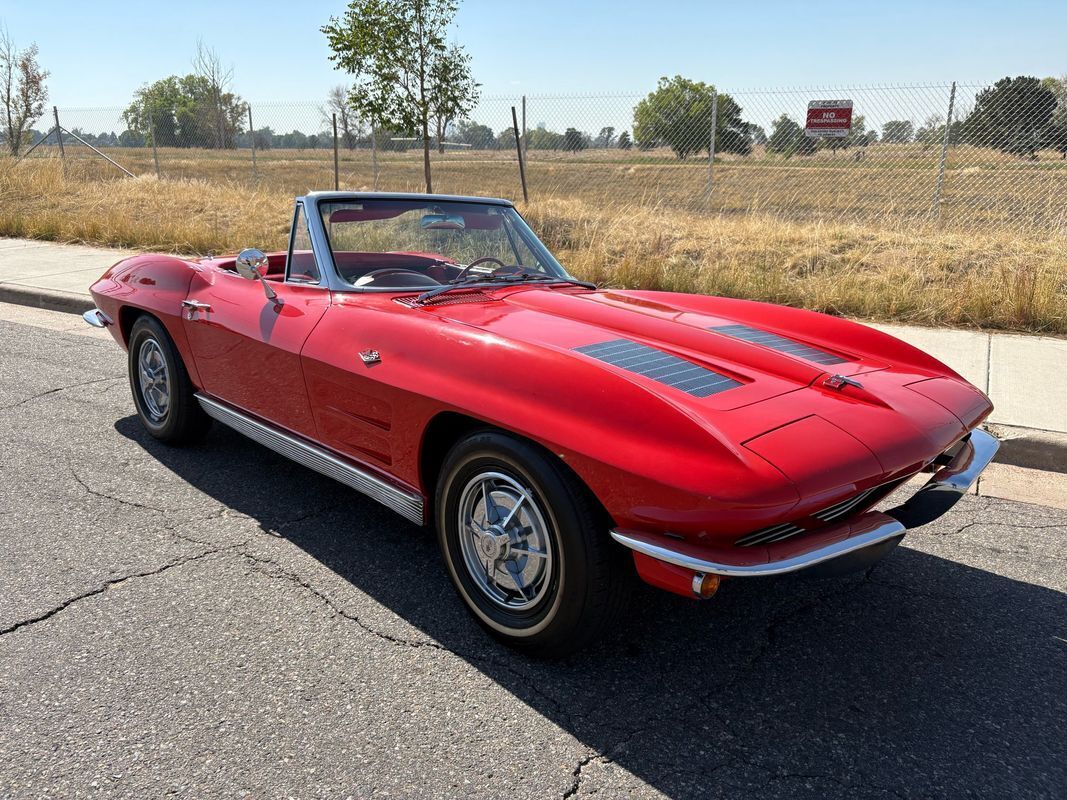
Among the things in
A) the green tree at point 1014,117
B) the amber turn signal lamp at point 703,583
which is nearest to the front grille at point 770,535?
the amber turn signal lamp at point 703,583

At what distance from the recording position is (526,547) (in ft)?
7.79

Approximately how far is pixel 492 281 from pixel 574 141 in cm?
1087

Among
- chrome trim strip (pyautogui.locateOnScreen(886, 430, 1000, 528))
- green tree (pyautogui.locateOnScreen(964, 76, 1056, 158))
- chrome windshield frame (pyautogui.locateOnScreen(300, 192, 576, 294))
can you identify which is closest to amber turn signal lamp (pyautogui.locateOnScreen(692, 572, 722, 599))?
chrome trim strip (pyautogui.locateOnScreen(886, 430, 1000, 528))

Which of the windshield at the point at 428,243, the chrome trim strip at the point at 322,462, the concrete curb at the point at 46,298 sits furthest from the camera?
the concrete curb at the point at 46,298

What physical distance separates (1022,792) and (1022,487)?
7.92 feet

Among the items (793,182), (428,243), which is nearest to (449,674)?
(428,243)

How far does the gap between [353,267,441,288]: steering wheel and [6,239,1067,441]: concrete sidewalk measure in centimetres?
310

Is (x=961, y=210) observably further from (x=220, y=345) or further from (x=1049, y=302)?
(x=220, y=345)

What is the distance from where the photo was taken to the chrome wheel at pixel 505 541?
2.33m

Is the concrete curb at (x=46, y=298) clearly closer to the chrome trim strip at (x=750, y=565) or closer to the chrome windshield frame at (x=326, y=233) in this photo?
the chrome windshield frame at (x=326, y=233)

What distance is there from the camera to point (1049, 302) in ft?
21.1

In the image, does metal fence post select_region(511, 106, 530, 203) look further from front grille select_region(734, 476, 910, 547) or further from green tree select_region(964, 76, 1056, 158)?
front grille select_region(734, 476, 910, 547)

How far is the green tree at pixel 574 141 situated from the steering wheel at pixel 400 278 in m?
10.5

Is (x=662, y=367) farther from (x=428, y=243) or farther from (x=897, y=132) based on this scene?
(x=897, y=132)
